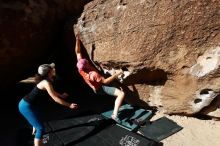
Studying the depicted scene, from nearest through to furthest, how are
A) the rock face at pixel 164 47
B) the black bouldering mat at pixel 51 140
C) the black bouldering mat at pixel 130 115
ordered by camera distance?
the rock face at pixel 164 47, the black bouldering mat at pixel 51 140, the black bouldering mat at pixel 130 115

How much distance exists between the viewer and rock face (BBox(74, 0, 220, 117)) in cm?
421

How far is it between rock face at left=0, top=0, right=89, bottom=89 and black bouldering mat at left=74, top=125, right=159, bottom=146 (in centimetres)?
192

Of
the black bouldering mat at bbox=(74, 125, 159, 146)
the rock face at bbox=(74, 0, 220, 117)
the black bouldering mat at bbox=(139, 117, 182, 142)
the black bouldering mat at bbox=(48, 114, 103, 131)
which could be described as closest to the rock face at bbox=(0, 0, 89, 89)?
the rock face at bbox=(74, 0, 220, 117)

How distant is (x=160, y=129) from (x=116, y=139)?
64 cm

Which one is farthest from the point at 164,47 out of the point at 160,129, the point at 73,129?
the point at 73,129

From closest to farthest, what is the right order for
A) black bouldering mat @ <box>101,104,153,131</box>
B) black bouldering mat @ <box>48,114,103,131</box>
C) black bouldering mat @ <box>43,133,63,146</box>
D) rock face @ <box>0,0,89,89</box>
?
black bouldering mat @ <box>43,133,63,146</box> → black bouldering mat @ <box>101,104,153,131</box> → black bouldering mat @ <box>48,114,103,131</box> → rock face @ <box>0,0,89,89</box>

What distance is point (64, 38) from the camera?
5.81 metres

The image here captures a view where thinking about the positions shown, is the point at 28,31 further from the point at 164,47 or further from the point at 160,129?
the point at 160,129

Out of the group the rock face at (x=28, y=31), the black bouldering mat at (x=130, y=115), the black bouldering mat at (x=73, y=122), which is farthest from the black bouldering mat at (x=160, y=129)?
the rock face at (x=28, y=31)

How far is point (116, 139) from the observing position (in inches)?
173

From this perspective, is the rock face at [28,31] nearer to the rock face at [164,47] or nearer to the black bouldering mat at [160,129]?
the rock face at [164,47]

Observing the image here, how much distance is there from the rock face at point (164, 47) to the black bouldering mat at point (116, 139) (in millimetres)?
722

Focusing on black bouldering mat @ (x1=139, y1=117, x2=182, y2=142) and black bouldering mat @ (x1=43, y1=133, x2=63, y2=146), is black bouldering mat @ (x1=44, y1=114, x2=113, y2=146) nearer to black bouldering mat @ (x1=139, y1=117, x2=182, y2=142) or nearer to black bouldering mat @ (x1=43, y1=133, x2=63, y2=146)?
black bouldering mat @ (x1=43, y1=133, x2=63, y2=146)

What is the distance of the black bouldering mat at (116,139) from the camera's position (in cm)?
426
